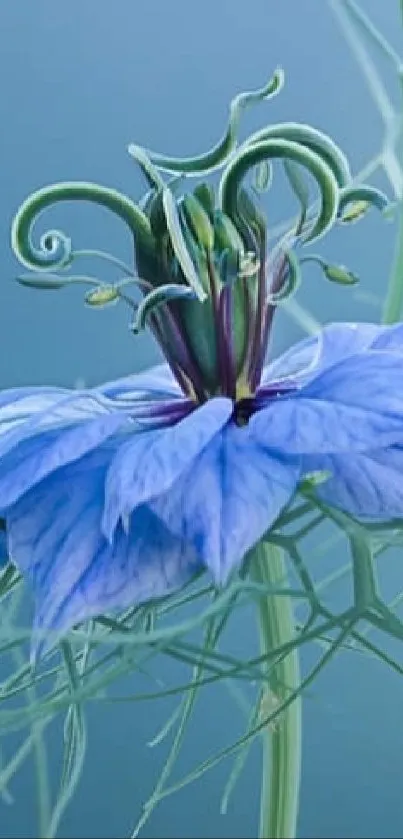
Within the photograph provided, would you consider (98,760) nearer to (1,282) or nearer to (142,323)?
(1,282)

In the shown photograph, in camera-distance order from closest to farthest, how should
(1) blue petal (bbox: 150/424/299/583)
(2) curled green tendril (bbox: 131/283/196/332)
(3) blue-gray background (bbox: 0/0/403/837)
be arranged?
(1) blue petal (bbox: 150/424/299/583) → (2) curled green tendril (bbox: 131/283/196/332) → (3) blue-gray background (bbox: 0/0/403/837)

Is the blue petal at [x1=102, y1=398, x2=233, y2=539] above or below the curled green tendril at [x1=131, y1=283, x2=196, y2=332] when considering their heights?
below

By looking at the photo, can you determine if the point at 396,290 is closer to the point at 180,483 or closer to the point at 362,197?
the point at 362,197

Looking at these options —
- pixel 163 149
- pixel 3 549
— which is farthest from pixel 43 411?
pixel 163 149

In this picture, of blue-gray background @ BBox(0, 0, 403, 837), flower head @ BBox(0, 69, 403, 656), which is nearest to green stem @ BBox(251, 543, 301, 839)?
flower head @ BBox(0, 69, 403, 656)

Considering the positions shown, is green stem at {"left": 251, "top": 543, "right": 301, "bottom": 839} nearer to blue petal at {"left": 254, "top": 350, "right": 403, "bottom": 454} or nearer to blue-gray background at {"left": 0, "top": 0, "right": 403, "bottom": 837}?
blue petal at {"left": 254, "top": 350, "right": 403, "bottom": 454}

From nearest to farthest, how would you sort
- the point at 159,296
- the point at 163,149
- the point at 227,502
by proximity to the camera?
1. the point at 227,502
2. the point at 159,296
3. the point at 163,149
